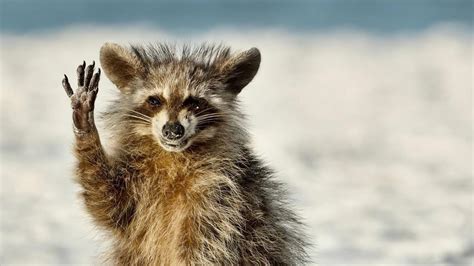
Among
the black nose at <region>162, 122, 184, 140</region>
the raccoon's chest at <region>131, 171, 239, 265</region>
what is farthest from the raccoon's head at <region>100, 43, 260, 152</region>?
the raccoon's chest at <region>131, 171, 239, 265</region>

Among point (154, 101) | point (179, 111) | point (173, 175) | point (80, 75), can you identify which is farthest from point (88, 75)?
point (173, 175)

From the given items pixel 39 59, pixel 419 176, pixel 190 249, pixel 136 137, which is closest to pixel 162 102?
pixel 136 137

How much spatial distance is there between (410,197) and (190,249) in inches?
170

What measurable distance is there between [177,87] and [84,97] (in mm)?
537

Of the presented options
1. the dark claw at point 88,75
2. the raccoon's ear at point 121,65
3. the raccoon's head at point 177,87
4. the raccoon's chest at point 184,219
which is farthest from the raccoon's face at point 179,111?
the dark claw at point 88,75

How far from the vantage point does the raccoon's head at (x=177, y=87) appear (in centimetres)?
600

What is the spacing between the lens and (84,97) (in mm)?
5914

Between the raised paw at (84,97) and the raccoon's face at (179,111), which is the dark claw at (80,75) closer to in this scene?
the raised paw at (84,97)

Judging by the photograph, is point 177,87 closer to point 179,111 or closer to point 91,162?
point 179,111

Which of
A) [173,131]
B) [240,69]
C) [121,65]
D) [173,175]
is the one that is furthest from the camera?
[240,69]

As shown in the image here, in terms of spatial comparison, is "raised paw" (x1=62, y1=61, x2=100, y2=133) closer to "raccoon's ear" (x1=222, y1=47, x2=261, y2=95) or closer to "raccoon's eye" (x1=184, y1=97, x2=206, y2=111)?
"raccoon's eye" (x1=184, y1=97, x2=206, y2=111)

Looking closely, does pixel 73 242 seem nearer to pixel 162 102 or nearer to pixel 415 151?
pixel 162 102

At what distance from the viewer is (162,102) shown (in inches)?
241

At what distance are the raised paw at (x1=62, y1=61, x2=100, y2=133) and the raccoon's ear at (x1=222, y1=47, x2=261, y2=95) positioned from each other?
86 centimetres
